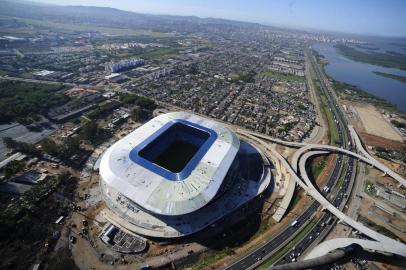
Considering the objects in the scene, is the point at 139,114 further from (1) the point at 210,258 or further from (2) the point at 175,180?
(1) the point at 210,258

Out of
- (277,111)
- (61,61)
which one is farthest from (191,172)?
(61,61)

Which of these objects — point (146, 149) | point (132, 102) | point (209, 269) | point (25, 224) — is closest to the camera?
point (209, 269)

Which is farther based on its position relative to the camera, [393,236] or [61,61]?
[61,61]

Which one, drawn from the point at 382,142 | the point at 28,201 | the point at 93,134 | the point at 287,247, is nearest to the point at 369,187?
the point at 382,142

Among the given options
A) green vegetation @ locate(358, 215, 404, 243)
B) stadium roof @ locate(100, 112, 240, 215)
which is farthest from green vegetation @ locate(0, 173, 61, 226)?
green vegetation @ locate(358, 215, 404, 243)

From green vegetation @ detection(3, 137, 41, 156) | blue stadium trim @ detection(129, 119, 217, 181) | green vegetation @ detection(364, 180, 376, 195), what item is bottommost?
green vegetation @ detection(364, 180, 376, 195)

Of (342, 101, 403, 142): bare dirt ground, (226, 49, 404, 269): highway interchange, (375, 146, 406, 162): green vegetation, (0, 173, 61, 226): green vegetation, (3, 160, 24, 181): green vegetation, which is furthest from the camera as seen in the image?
(342, 101, 403, 142): bare dirt ground

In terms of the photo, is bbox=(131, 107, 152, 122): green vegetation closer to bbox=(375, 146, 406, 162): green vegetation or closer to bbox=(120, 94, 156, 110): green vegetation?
bbox=(120, 94, 156, 110): green vegetation

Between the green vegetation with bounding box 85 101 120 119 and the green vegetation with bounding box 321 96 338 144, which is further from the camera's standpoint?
the green vegetation with bounding box 321 96 338 144

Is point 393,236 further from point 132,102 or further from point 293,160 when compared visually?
point 132,102
